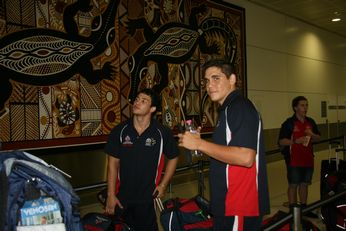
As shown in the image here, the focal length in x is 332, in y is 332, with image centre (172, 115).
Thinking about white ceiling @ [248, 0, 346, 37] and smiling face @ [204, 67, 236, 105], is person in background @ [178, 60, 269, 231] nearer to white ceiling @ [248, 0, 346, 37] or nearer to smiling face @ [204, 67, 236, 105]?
smiling face @ [204, 67, 236, 105]

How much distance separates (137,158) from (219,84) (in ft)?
3.24

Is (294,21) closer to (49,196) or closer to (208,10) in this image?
(208,10)

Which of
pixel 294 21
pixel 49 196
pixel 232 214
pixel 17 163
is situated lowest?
pixel 232 214

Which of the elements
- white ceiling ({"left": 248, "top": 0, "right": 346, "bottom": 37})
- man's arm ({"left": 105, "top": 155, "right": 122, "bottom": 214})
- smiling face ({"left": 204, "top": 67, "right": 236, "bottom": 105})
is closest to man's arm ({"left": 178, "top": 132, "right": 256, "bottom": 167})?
smiling face ({"left": 204, "top": 67, "right": 236, "bottom": 105})

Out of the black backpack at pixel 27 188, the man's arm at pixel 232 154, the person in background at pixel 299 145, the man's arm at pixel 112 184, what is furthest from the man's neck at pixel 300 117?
the black backpack at pixel 27 188

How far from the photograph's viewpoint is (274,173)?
25.7 feet

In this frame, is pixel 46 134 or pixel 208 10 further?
pixel 208 10

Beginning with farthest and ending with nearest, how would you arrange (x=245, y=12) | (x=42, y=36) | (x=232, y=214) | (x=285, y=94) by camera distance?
1. (x=285, y=94)
2. (x=245, y=12)
3. (x=42, y=36)
4. (x=232, y=214)

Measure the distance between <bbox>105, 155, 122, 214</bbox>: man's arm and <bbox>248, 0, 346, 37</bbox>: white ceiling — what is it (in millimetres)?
5956

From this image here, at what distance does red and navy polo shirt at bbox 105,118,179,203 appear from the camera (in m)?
2.71

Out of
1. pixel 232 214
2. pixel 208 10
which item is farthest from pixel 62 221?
pixel 208 10

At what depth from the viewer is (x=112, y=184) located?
277cm

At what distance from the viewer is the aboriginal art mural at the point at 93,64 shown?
3688mm

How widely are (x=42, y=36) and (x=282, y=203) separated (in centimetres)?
445
